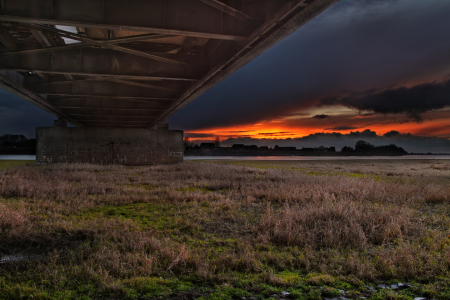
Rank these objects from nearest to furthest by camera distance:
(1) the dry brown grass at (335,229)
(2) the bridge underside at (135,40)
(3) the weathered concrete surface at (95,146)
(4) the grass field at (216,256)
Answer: (4) the grass field at (216,256), (1) the dry brown grass at (335,229), (2) the bridge underside at (135,40), (3) the weathered concrete surface at (95,146)

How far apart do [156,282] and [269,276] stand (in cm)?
136

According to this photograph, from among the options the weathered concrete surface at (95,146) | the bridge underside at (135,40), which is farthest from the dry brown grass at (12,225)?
the weathered concrete surface at (95,146)

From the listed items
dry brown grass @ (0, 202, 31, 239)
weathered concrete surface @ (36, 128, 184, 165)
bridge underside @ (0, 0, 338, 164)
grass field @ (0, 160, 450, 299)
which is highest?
bridge underside @ (0, 0, 338, 164)

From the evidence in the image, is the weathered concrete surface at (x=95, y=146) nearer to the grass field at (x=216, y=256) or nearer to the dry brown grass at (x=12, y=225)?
the grass field at (x=216, y=256)

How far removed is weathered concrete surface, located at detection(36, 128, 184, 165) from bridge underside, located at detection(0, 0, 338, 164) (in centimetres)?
457

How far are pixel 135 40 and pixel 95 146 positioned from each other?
54.2ft

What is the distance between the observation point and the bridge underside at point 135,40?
789 cm

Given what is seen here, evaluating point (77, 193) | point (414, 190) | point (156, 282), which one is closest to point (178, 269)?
point (156, 282)

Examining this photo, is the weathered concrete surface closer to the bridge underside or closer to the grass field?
the bridge underside

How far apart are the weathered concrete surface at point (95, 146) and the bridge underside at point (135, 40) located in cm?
457

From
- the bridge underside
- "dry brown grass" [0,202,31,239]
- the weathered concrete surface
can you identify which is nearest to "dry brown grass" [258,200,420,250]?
"dry brown grass" [0,202,31,239]

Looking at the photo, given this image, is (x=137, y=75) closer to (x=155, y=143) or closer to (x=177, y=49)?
(x=177, y=49)

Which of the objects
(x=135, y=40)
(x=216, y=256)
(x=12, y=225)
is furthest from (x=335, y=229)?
(x=135, y=40)

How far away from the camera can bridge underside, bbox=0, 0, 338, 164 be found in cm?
789
